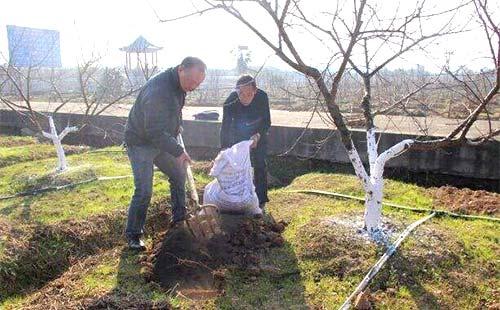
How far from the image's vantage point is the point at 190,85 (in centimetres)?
366

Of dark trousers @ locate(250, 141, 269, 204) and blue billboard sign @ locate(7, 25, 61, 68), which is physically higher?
blue billboard sign @ locate(7, 25, 61, 68)

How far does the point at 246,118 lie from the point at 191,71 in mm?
1227

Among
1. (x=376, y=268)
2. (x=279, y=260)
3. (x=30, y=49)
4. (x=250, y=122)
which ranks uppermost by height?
(x=30, y=49)

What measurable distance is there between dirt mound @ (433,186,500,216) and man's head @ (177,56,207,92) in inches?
120

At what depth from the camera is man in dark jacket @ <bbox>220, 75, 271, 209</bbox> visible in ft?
15.2

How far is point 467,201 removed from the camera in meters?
5.12

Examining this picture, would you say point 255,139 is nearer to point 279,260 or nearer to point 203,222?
point 203,222

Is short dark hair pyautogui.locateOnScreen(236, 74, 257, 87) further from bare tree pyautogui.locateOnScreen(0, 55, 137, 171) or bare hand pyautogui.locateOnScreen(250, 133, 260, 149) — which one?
bare tree pyautogui.locateOnScreen(0, 55, 137, 171)

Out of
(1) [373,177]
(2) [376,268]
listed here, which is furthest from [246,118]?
(2) [376,268]

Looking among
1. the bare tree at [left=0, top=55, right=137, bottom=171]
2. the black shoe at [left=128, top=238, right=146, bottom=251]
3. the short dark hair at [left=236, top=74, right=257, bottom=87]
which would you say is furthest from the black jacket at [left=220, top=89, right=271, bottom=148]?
the bare tree at [left=0, top=55, right=137, bottom=171]

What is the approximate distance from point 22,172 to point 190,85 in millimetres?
4158

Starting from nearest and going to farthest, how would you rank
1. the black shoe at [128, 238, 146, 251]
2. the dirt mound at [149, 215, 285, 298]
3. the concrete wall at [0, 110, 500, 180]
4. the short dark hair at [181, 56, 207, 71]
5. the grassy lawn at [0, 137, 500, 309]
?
the grassy lawn at [0, 137, 500, 309] → the dirt mound at [149, 215, 285, 298] → the short dark hair at [181, 56, 207, 71] → the black shoe at [128, 238, 146, 251] → the concrete wall at [0, 110, 500, 180]

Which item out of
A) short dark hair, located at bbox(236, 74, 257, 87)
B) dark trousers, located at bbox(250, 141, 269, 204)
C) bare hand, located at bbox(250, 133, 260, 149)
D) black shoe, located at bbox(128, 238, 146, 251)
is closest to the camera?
black shoe, located at bbox(128, 238, 146, 251)

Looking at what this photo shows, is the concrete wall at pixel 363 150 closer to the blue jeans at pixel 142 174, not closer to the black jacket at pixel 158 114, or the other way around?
the blue jeans at pixel 142 174
